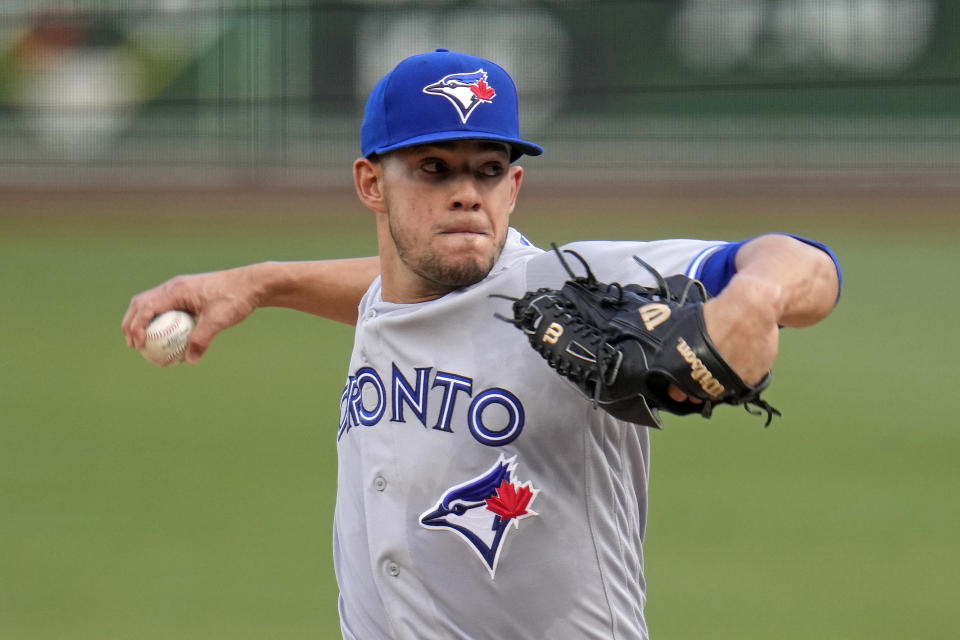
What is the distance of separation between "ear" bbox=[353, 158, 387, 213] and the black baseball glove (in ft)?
1.98

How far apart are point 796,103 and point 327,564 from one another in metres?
8.97

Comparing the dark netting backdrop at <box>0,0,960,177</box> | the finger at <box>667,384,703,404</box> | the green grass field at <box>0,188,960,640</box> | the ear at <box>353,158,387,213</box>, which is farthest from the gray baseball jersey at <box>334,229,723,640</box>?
the dark netting backdrop at <box>0,0,960,177</box>

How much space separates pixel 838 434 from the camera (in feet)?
23.7

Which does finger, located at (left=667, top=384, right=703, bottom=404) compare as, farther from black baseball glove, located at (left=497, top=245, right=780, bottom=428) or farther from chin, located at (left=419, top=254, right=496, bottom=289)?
chin, located at (left=419, top=254, right=496, bottom=289)

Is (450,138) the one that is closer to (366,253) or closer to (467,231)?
(467,231)

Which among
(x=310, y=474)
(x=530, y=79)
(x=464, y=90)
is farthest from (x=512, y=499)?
(x=530, y=79)

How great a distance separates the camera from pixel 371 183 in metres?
2.69

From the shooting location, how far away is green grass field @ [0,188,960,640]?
509cm

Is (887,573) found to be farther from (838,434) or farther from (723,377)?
(723,377)

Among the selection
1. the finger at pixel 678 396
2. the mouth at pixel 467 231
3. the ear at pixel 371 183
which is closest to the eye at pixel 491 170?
the mouth at pixel 467 231

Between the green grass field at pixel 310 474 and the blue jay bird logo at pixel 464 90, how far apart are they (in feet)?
9.73

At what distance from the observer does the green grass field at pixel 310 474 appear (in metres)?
5.09

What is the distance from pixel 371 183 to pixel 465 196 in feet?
1.06

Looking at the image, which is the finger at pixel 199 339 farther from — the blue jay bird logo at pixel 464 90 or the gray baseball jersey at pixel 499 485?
the blue jay bird logo at pixel 464 90
